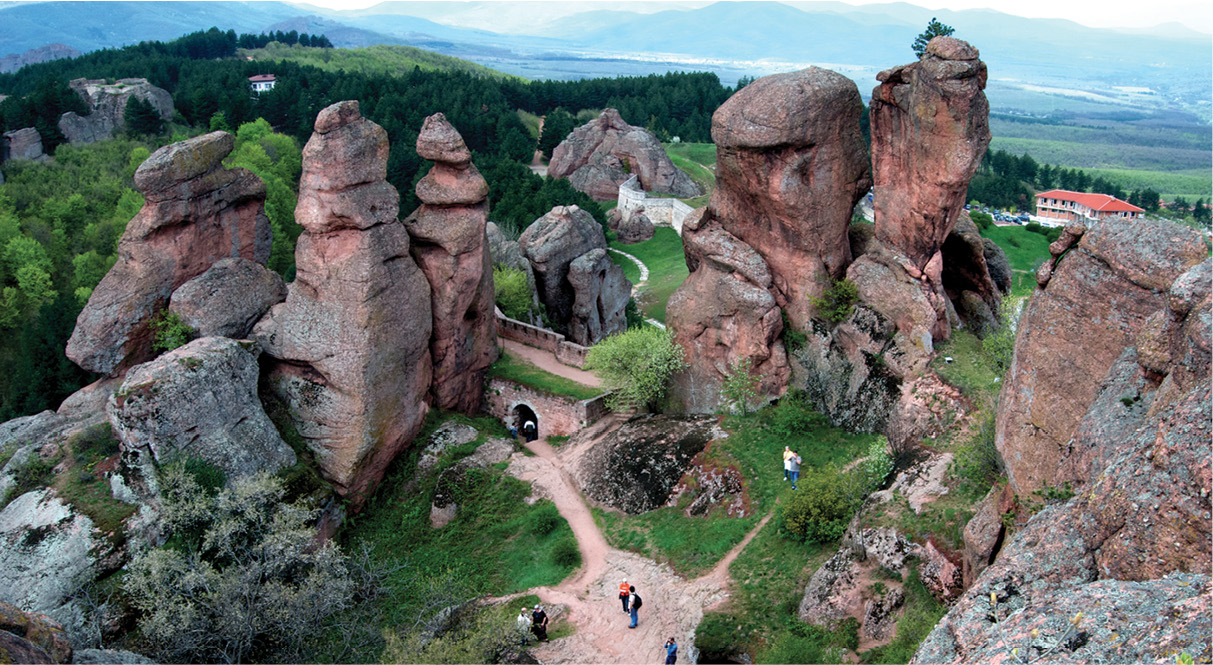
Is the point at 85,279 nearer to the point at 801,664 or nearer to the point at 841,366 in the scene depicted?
the point at 841,366

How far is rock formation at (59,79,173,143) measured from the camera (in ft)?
290

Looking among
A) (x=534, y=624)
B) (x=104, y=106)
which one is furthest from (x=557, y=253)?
(x=104, y=106)

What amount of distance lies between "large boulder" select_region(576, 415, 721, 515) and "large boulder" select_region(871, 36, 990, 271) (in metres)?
10.6

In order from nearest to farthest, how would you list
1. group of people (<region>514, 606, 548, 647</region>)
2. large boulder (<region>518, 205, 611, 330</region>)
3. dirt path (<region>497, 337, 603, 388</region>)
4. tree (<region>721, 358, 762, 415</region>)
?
1. group of people (<region>514, 606, 548, 647</region>)
2. tree (<region>721, 358, 762, 415</region>)
3. dirt path (<region>497, 337, 603, 388</region>)
4. large boulder (<region>518, 205, 611, 330</region>)

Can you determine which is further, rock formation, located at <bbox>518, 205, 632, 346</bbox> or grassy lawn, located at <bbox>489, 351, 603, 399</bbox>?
rock formation, located at <bbox>518, 205, 632, 346</bbox>

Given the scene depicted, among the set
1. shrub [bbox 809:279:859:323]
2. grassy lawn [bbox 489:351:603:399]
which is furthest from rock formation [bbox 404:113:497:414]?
shrub [bbox 809:279:859:323]

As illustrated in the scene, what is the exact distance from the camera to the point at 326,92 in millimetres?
108562

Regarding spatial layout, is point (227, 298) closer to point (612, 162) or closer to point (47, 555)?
point (47, 555)

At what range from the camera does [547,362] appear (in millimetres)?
43375

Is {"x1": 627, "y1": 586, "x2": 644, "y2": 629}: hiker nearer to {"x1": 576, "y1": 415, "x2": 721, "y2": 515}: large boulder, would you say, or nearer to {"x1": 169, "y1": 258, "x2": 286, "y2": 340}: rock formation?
{"x1": 576, "y1": 415, "x2": 721, "y2": 515}: large boulder

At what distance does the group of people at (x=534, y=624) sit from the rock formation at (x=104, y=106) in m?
83.1

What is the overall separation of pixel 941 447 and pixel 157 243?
2957 cm

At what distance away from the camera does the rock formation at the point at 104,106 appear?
88.3 meters

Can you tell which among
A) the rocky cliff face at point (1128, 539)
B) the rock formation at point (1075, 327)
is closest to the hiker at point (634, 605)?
the rock formation at point (1075, 327)
